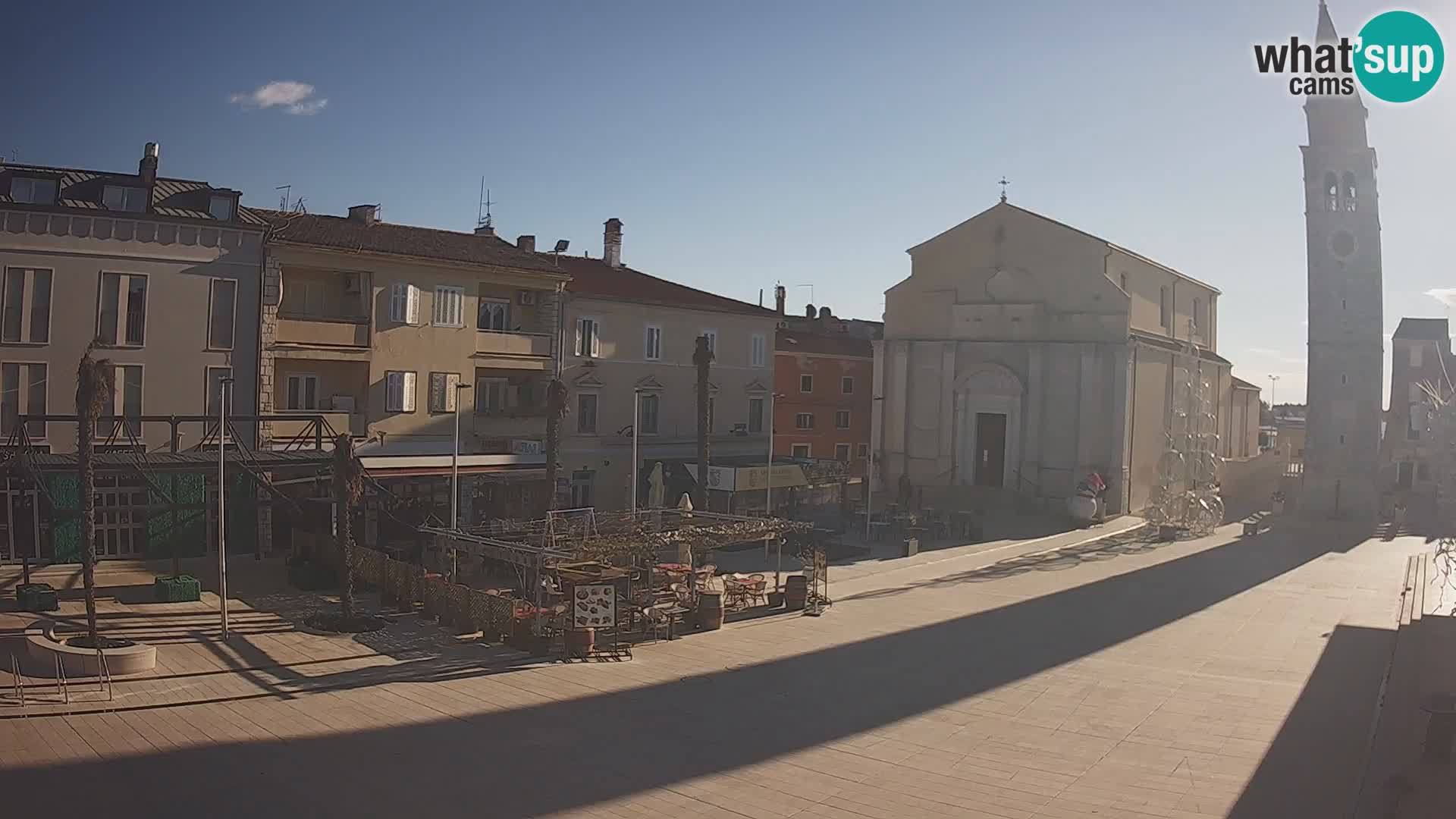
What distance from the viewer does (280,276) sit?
33.5 meters

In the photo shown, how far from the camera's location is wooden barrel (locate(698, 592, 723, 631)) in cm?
2603

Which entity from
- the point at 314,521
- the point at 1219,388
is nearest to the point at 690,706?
the point at 314,521

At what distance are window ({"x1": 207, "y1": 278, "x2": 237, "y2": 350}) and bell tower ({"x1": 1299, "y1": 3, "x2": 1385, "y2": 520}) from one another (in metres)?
51.0

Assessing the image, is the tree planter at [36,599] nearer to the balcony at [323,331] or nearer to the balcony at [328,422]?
the balcony at [328,422]

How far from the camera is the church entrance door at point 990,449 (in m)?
54.0

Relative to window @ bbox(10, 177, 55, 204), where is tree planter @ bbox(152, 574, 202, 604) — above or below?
below

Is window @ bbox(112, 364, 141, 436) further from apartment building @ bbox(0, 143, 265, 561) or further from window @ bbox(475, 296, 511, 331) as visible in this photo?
window @ bbox(475, 296, 511, 331)

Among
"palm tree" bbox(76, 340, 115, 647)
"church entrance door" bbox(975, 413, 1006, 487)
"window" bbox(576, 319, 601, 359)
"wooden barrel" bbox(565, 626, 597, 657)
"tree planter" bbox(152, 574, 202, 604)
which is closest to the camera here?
"palm tree" bbox(76, 340, 115, 647)

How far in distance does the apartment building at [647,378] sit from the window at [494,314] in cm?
248

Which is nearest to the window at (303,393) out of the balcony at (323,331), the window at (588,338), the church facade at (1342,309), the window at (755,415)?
the balcony at (323,331)

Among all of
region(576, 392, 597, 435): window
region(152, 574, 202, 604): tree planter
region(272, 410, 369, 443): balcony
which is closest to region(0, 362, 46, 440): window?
region(272, 410, 369, 443): balcony

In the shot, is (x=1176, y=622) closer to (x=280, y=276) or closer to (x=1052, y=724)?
(x=1052, y=724)

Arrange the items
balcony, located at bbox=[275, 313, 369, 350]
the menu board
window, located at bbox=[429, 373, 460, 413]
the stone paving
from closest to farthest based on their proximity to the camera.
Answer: the stone paving → the menu board → balcony, located at bbox=[275, 313, 369, 350] → window, located at bbox=[429, 373, 460, 413]

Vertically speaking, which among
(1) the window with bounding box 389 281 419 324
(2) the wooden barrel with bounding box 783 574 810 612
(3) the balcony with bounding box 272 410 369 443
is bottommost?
(2) the wooden barrel with bounding box 783 574 810 612
